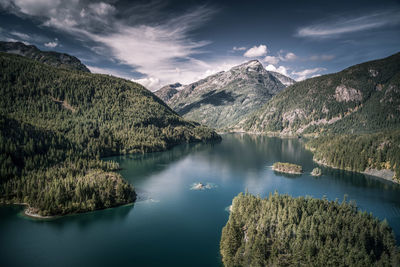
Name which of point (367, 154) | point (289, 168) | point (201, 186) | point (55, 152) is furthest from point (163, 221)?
point (367, 154)

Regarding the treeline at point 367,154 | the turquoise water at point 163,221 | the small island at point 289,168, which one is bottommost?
the turquoise water at point 163,221

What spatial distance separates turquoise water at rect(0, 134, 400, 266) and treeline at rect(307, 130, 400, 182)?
337 inches

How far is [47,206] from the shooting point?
68.3 meters

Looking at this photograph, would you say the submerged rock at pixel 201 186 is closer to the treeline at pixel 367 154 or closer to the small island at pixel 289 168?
the small island at pixel 289 168

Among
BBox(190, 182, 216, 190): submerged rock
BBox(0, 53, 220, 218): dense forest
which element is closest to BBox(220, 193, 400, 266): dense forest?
BBox(0, 53, 220, 218): dense forest

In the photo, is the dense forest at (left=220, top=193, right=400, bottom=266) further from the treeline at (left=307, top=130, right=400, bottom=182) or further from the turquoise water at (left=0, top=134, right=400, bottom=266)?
the treeline at (left=307, top=130, right=400, bottom=182)

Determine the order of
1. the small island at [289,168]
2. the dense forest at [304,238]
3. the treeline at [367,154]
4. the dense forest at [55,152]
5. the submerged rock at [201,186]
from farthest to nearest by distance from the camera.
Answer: the small island at [289,168] → the treeline at [367,154] → the submerged rock at [201,186] → the dense forest at [55,152] → the dense forest at [304,238]

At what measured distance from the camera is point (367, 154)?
405 ft

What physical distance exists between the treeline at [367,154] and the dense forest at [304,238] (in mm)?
75386

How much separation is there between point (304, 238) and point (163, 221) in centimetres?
3662

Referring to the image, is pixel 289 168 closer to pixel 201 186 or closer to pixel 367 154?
pixel 367 154

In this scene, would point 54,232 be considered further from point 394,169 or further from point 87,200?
point 394,169

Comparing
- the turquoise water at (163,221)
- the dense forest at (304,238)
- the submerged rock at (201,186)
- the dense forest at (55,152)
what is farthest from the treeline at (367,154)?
the dense forest at (55,152)

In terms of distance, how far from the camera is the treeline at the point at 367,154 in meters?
114
